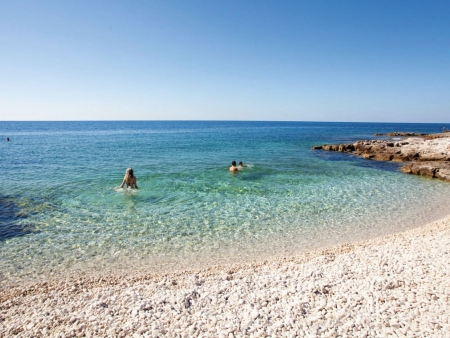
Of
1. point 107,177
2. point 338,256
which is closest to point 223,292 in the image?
point 338,256

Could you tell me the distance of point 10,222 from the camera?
36.8ft

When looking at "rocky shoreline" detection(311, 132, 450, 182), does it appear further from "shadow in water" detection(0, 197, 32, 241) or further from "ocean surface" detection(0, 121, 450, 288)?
"shadow in water" detection(0, 197, 32, 241)

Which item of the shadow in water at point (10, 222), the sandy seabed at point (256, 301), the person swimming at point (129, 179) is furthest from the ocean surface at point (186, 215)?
the sandy seabed at point (256, 301)

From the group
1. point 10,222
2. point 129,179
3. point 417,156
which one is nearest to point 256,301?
point 10,222

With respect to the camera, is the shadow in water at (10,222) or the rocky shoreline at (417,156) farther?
the rocky shoreline at (417,156)

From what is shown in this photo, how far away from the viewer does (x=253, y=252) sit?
9.27 meters

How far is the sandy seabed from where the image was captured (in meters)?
5.04

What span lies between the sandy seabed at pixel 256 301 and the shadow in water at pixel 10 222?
4053 mm

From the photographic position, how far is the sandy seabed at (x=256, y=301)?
504cm

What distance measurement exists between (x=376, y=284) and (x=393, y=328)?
4.95 feet

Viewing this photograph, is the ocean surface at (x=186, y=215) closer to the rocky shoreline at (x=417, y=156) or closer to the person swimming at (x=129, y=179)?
the person swimming at (x=129, y=179)

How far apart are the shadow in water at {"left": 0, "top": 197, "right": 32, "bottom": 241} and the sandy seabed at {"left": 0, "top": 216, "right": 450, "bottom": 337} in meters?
4.05

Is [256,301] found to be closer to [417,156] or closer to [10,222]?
[10,222]

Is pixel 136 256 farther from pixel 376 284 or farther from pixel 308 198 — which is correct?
pixel 308 198
